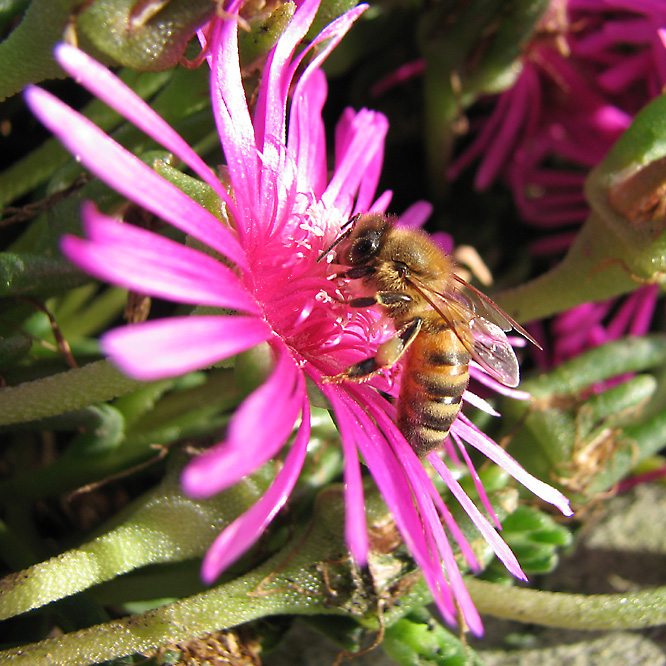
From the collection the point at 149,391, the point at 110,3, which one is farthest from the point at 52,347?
the point at 110,3

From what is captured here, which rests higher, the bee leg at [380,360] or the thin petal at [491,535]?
the bee leg at [380,360]

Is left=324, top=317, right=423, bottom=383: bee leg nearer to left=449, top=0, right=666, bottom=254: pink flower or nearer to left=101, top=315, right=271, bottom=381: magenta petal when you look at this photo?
left=101, top=315, right=271, bottom=381: magenta petal

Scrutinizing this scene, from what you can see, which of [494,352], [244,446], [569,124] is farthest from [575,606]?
[569,124]

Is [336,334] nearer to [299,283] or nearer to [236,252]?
[299,283]

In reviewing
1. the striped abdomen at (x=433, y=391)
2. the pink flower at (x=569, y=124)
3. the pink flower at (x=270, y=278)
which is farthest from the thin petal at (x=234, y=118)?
the pink flower at (x=569, y=124)

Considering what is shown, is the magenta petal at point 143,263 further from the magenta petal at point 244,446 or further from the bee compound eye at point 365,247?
the bee compound eye at point 365,247

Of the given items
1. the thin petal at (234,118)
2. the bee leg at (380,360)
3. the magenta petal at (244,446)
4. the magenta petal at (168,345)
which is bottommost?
the bee leg at (380,360)
